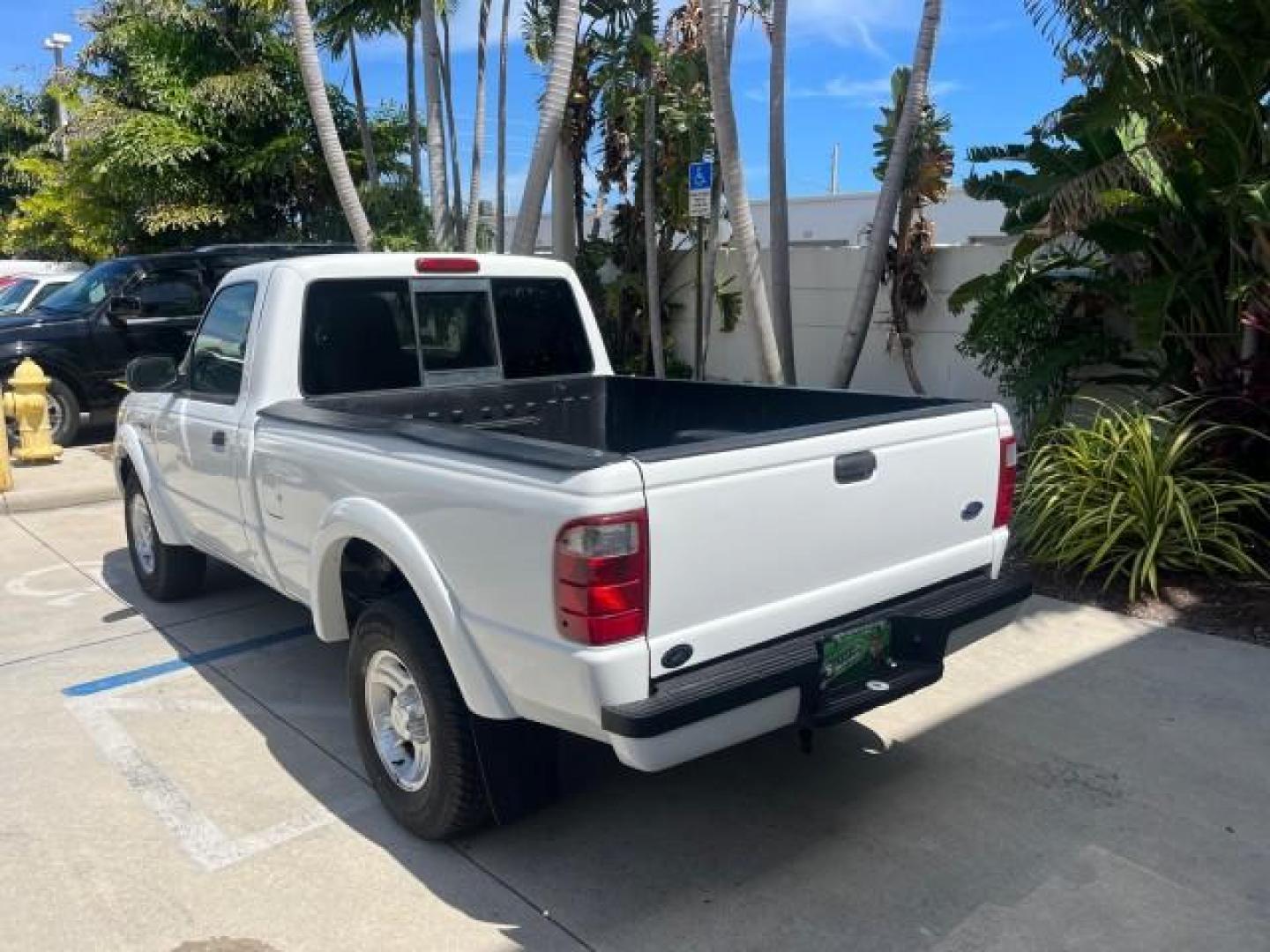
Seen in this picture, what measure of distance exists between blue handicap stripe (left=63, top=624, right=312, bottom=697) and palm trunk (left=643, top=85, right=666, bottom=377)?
632 centimetres

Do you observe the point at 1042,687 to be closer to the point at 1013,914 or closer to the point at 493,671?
the point at 1013,914

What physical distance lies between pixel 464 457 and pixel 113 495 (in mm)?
7625

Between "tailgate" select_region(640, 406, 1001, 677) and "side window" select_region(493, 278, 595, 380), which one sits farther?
"side window" select_region(493, 278, 595, 380)

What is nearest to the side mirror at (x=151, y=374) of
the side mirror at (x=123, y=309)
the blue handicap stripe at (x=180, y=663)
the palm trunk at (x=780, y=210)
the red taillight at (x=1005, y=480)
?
the blue handicap stripe at (x=180, y=663)

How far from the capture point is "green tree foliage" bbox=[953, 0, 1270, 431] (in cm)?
600

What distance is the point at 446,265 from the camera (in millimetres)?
4707

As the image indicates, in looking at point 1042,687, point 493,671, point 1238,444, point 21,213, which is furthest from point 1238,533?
point 21,213

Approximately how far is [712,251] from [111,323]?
662 centimetres

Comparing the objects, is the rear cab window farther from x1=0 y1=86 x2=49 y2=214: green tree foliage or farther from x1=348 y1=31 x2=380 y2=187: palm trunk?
x1=0 y1=86 x2=49 y2=214: green tree foliage

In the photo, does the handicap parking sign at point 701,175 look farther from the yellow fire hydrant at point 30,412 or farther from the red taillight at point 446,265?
the yellow fire hydrant at point 30,412

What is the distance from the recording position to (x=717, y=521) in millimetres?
2859

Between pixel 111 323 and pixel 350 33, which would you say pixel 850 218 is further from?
pixel 111 323

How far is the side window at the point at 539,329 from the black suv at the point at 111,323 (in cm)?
698

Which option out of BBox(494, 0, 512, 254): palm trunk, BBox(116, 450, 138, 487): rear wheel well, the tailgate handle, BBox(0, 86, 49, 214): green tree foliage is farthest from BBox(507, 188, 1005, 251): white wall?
BBox(0, 86, 49, 214): green tree foliage
